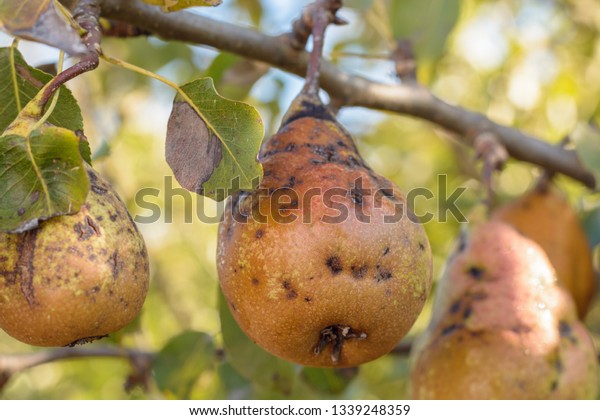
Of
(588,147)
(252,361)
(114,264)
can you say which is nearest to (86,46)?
(114,264)

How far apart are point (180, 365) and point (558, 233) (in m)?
1.07

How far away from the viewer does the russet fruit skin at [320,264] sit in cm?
112

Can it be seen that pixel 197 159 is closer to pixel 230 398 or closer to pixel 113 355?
pixel 230 398

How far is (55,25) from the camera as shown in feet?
3.15

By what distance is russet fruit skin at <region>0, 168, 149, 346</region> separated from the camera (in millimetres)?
1014

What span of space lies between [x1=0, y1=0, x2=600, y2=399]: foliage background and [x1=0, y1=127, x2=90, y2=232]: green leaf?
1.15 metres

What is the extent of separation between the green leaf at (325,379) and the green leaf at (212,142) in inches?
37.1

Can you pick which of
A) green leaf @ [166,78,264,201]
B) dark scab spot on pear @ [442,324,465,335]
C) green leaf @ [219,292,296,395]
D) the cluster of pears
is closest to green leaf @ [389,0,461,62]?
the cluster of pears

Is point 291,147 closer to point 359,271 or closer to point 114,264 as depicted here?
point 359,271

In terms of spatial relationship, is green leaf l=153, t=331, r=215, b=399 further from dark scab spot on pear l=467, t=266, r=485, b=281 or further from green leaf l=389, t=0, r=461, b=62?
green leaf l=389, t=0, r=461, b=62

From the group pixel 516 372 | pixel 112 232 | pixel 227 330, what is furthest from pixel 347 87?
pixel 112 232

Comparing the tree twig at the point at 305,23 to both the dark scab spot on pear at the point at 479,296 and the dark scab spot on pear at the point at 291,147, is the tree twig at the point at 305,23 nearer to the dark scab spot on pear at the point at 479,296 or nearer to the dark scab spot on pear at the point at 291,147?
the dark scab spot on pear at the point at 291,147

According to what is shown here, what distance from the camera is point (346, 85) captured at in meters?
1.78

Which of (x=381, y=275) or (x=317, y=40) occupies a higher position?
(x=317, y=40)
